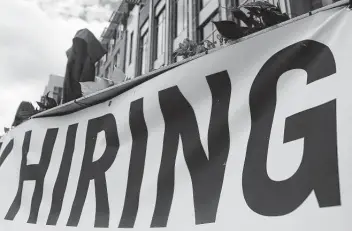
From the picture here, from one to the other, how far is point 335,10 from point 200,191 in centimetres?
79

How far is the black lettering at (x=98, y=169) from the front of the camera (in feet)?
5.45

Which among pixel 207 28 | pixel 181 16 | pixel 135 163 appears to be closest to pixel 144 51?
pixel 181 16

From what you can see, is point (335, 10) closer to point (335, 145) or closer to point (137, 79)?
point (335, 145)

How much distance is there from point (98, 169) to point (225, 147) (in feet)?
2.38

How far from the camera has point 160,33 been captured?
52.9ft

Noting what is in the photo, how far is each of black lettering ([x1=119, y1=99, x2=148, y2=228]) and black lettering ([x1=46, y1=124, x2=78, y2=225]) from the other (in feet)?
1.48

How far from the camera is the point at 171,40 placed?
1429 cm

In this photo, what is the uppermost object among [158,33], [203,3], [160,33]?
[158,33]

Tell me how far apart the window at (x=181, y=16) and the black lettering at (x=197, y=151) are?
1227cm

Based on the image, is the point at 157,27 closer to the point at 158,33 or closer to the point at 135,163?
the point at 158,33

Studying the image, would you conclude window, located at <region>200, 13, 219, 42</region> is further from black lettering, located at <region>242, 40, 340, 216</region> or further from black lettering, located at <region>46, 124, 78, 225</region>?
black lettering, located at <region>242, 40, 340, 216</region>

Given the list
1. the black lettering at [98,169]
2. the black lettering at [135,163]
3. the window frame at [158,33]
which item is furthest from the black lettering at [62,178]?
the window frame at [158,33]

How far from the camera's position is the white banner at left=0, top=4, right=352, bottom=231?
108 centimetres

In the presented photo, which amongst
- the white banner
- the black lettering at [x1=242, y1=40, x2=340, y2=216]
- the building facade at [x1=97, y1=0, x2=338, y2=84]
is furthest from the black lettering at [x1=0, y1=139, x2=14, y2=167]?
the building facade at [x1=97, y1=0, x2=338, y2=84]
